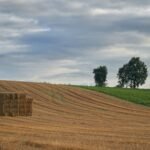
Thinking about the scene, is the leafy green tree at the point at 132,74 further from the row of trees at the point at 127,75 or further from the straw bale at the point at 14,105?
the straw bale at the point at 14,105

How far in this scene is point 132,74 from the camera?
87938 millimetres

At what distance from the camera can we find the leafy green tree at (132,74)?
87100 mm

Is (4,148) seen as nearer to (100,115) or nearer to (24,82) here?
(100,115)

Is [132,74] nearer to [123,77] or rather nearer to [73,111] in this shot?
[123,77]

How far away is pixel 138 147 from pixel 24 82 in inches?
1268

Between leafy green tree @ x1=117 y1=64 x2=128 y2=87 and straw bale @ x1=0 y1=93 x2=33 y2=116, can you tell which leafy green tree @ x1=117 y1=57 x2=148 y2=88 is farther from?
straw bale @ x1=0 y1=93 x2=33 y2=116

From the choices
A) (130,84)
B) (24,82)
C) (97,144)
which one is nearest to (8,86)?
(24,82)

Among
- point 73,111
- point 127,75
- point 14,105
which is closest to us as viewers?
point 14,105

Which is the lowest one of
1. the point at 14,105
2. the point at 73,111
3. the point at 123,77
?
the point at 73,111

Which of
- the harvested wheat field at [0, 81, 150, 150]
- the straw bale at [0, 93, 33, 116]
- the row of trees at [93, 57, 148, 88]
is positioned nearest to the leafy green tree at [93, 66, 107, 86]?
the row of trees at [93, 57, 148, 88]

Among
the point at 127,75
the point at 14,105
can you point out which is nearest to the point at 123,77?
the point at 127,75

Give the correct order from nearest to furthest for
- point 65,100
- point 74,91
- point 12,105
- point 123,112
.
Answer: point 12,105 < point 123,112 < point 65,100 < point 74,91

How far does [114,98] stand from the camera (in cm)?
4475

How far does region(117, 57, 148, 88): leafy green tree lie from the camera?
87100mm
